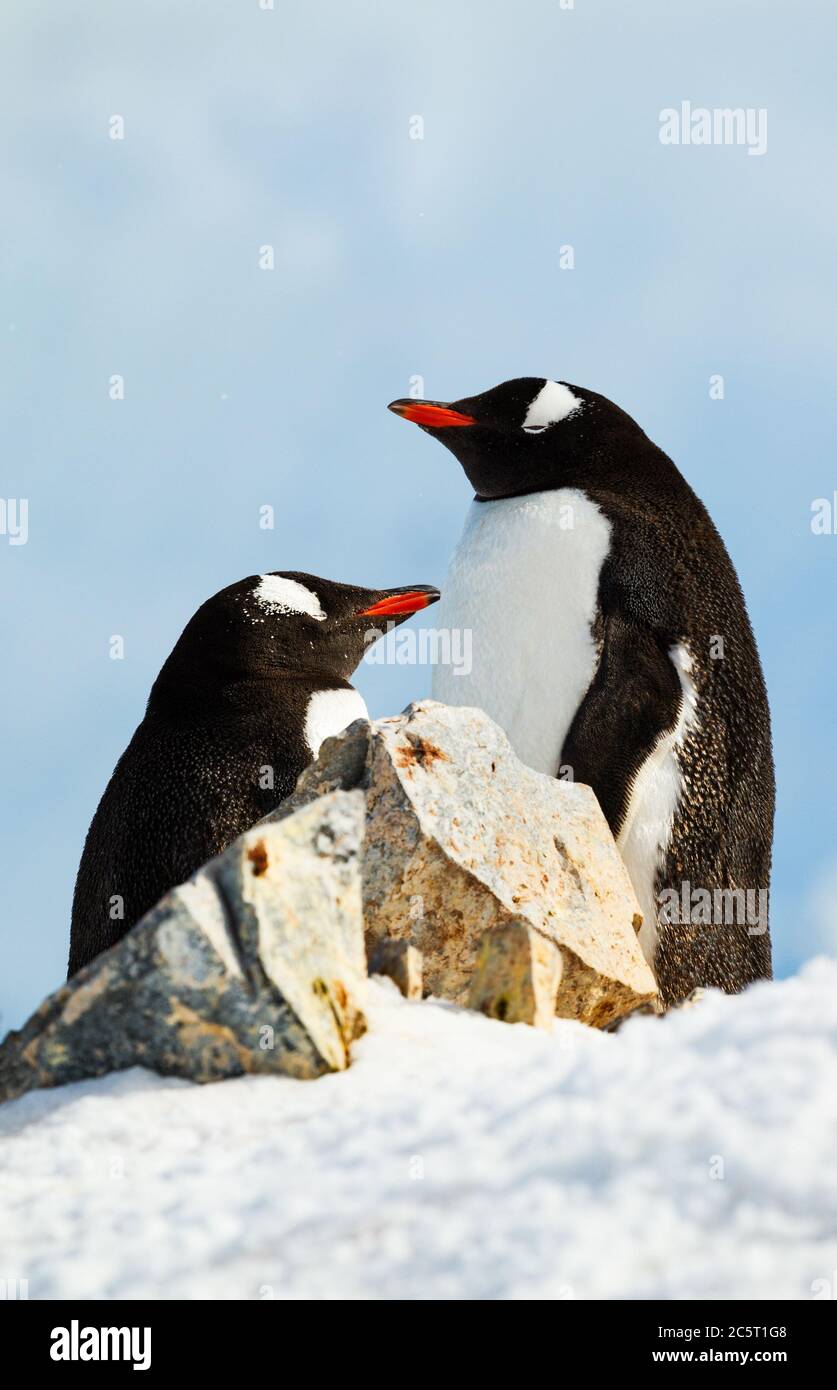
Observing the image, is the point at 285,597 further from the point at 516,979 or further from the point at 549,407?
the point at 516,979

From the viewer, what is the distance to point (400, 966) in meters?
3.09

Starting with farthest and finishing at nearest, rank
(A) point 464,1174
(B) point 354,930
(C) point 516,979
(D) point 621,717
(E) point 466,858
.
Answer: (D) point 621,717
(E) point 466,858
(C) point 516,979
(B) point 354,930
(A) point 464,1174

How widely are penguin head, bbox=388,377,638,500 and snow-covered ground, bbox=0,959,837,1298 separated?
3.75m

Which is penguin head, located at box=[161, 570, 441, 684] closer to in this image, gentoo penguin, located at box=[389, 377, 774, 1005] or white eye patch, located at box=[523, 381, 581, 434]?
gentoo penguin, located at box=[389, 377, 774, 1005]

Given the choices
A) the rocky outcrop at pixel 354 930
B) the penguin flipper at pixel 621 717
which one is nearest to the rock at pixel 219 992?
the rocky outcrop at pixel 354 930

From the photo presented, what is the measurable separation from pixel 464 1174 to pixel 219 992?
60cm

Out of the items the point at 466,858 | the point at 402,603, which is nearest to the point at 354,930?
the point at 466,858

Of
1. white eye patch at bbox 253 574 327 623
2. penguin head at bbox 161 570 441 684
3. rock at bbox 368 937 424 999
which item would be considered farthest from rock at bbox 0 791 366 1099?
white eye patch at bbox 253 574 327 623

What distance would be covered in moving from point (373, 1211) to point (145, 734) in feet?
12.7

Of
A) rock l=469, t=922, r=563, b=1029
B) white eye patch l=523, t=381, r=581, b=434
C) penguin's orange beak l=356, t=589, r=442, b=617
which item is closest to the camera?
rock l=469, t=922, r=563, b=1029

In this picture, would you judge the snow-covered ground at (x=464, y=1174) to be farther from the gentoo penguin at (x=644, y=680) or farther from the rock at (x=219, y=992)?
the gentoo penguin at (x=644, y=680)

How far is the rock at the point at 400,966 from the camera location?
10.0 feet

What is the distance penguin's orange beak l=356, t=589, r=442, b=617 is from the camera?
21.5ft
